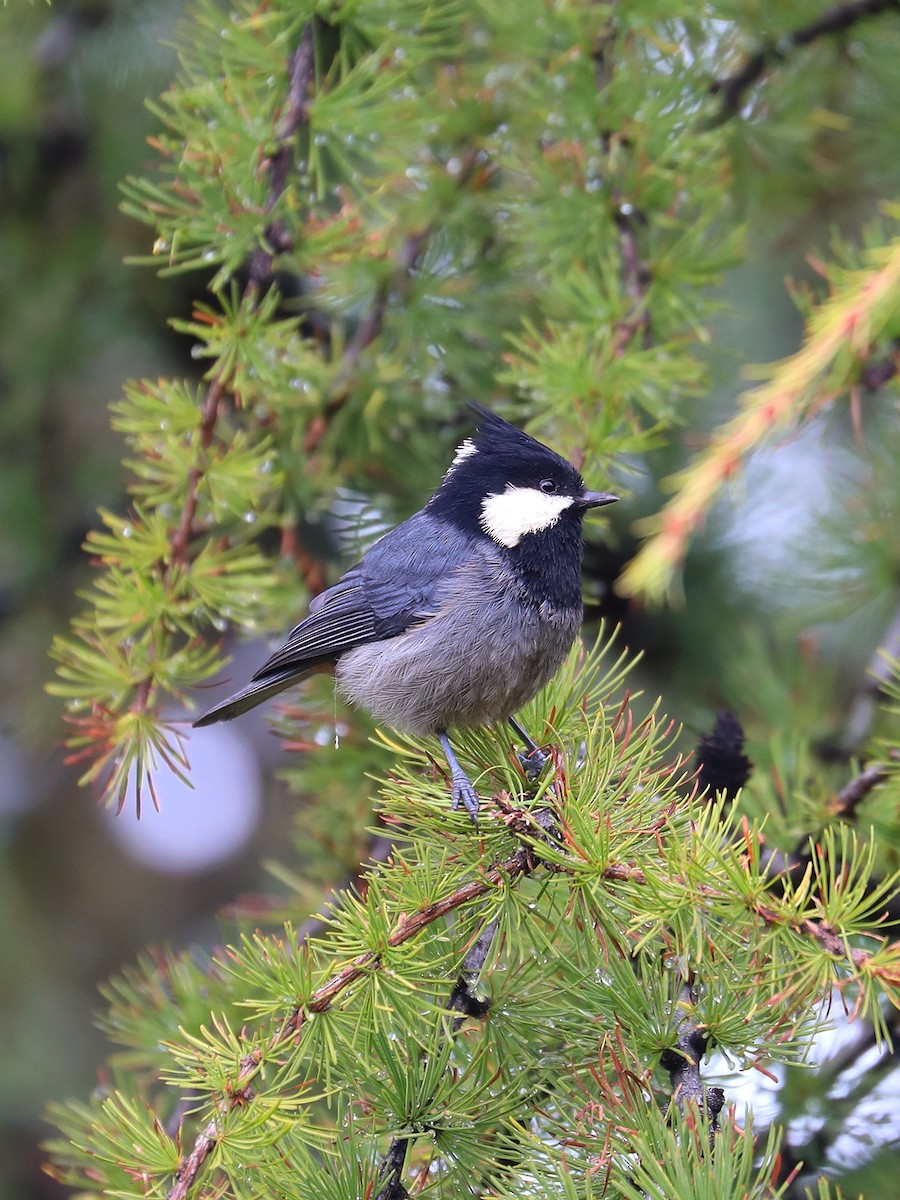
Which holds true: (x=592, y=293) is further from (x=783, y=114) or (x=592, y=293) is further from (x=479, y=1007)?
(x=479, y=1007)

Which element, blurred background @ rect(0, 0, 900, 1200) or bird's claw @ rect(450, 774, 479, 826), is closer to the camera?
bird's claw @ rect(450, 774, 479, 826)

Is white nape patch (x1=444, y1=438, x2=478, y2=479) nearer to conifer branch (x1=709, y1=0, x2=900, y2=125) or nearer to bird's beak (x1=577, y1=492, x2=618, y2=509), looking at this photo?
bird's beak (x1=577, y1=492, x2=618, y2=509)

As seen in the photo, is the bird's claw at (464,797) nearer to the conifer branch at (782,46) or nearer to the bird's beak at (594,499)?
the bird's beak at (594,499)

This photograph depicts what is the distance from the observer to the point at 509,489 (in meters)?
2.86

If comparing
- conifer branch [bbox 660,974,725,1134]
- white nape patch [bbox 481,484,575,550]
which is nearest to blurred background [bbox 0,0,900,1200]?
white nape patch [bbox 481,484,575,550]

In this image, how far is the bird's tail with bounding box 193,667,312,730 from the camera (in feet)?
9.53

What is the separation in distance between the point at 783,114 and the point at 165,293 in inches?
84.6

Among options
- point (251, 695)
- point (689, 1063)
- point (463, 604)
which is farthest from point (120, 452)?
point (689, 1063)

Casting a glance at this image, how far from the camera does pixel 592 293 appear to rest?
8.77ft

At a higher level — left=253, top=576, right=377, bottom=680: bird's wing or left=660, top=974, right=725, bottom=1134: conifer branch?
left=660, top=974, right=725, bottom=1134: conifer branch

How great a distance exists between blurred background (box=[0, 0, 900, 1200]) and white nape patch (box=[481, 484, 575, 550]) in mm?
461

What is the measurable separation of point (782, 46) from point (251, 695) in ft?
7.51

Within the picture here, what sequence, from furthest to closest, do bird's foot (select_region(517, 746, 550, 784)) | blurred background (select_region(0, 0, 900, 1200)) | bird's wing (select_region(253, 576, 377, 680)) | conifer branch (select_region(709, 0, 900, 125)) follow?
blurred background (select_region(0, 0, 900, 1200)) → conifer branch (select_region(709, 0, 900, 125)) → bird's wing (select_region(253, 576, 377, 680)) → bird's foot (select_region(517, 746, 550, 784))

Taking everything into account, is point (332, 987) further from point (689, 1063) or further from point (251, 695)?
point (251, 695)
